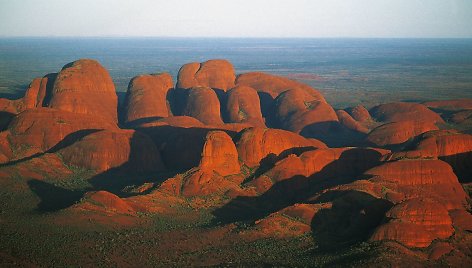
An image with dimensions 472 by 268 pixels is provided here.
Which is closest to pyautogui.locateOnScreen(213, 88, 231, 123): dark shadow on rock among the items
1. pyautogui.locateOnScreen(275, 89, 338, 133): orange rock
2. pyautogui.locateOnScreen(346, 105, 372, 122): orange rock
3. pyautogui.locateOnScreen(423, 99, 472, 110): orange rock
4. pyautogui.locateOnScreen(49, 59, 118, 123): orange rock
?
pyautogui.locateOnScreen(275, 89, 338, 133): orange rock

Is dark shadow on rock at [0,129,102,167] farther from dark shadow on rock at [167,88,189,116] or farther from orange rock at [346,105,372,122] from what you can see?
orange rock at [346,105,372,122]

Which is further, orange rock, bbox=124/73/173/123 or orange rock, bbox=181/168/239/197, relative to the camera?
orange rock, bbox=124/73/173/123

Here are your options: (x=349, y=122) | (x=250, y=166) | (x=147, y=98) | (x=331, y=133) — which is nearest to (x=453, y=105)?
(x=349, y=122)

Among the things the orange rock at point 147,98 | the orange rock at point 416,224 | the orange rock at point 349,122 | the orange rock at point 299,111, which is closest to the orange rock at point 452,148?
the orange rock at point 416,224

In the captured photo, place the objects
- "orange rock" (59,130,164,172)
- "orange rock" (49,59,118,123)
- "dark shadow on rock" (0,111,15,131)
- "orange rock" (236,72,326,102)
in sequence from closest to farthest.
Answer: "orange rock" (59,130,164,172) < "dark shadow on rock" (0,111,15,131) < "orange rock" (49,59,118,123) < "orange rock" (236,72,326,102)

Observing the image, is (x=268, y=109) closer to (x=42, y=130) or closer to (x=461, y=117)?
(x=461, y=117)

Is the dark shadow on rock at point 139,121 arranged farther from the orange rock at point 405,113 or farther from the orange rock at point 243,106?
the orange rock at point 405,113
